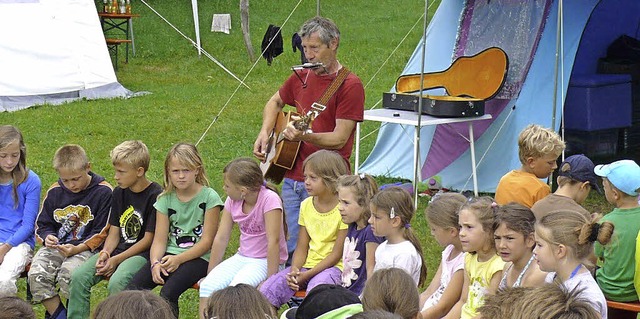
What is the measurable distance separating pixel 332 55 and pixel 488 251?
4.87 feet

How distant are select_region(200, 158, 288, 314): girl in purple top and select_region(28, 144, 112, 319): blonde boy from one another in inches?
28.6

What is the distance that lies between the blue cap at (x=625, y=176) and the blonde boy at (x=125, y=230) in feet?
7.76

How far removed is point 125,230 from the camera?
17.4 ft

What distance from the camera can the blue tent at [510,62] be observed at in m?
7.64

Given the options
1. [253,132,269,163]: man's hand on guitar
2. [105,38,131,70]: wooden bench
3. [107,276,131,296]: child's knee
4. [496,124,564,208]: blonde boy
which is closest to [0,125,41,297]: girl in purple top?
[107,276,131,296]: child's knee

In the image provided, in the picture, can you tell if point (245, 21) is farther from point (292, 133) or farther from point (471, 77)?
point (292, 133)

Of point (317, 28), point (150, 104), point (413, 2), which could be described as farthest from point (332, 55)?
point (413, 2)

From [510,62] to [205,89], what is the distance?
6.93 meters

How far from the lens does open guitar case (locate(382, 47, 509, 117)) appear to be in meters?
7.56

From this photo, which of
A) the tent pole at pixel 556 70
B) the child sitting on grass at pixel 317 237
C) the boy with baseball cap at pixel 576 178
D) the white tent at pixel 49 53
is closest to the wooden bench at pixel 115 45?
the white tent at pixel 49 53

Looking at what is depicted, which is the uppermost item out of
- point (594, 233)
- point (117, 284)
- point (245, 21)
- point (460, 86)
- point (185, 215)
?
point (245, 21)

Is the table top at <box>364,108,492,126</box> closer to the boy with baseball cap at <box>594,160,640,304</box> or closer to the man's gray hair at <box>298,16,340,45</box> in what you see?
the man's gray hair at <box>298,16,340,45</box>

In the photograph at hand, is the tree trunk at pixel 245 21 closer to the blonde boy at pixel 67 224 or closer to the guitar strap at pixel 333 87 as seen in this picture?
the blonde boy at pixel 67 224

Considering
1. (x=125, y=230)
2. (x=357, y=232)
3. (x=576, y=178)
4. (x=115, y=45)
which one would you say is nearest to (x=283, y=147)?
(x=357, y=232)
